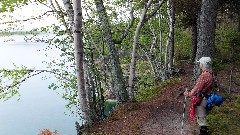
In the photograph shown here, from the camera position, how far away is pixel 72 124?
43.2 meters

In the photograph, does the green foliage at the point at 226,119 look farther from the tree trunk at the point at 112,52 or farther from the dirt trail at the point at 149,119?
the tree trunk at the point at 112,52

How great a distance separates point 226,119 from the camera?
941cm

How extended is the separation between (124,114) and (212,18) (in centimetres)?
506

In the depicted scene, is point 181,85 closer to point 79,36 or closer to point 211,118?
point 211,118

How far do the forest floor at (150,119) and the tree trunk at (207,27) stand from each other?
7.16 feet

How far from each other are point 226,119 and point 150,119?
8.25 ft

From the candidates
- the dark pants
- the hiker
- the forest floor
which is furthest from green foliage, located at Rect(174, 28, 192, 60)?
the hiker

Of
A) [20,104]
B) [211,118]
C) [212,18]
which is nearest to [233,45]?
[212,18]

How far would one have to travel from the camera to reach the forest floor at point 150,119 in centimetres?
973

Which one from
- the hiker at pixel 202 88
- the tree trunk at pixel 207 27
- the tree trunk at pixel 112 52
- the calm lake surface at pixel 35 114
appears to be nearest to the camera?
the hiker at pixel 202 88

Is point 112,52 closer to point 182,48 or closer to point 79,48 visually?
point 79,48

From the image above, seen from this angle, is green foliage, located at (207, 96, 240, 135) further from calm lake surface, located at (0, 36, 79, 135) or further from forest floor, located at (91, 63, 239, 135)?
calm lake surface, located at (0, 36, 79, 135)

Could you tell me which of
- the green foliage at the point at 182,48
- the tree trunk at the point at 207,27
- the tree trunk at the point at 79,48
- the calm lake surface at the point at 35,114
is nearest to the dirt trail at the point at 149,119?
the tree trunk at the point at 79,48

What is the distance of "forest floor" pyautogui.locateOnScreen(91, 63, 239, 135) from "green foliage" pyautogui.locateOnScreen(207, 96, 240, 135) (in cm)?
60
